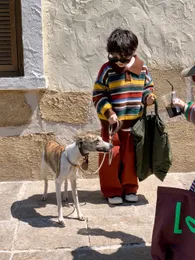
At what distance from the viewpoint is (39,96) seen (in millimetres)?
4695

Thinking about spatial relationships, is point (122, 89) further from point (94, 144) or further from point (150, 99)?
point (94, 144)

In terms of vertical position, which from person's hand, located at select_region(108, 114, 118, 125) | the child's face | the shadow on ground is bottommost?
the shadow on ground

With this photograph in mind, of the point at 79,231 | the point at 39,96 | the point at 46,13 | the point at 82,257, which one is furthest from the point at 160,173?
the point at 46,13

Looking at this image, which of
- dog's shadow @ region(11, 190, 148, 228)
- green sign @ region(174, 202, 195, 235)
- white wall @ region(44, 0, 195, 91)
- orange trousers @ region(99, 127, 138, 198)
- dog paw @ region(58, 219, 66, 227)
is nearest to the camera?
green sign @ region(174, 202, 195, 235)

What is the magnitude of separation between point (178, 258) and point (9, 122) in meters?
2.55

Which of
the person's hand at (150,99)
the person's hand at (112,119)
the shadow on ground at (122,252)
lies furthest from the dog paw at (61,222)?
the person's hand at (150,99)

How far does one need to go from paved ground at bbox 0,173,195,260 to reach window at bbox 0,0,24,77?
49.7 inches

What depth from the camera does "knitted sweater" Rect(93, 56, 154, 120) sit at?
3.99 metres

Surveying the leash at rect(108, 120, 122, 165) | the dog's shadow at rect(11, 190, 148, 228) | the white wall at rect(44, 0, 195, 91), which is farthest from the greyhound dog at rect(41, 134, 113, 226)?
the white wall at rect(44, 0, 195, 91)

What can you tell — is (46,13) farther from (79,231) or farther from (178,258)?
(178,258)

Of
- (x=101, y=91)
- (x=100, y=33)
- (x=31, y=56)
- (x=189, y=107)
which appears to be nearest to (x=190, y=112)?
(x=189, y=107)

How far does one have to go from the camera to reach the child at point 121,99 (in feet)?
12.7

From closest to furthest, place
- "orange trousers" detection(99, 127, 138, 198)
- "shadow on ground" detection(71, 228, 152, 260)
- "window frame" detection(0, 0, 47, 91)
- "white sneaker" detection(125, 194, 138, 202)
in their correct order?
"shadow on ground" detection(71, 228, 152, 260), "orange trousers" detection(99, 127, 138, 198), "white sneaker" detection(125, 194, 138, 202), "window frame" detection(0, 0, 47, 91)

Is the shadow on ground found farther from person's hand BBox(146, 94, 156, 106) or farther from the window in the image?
the window
